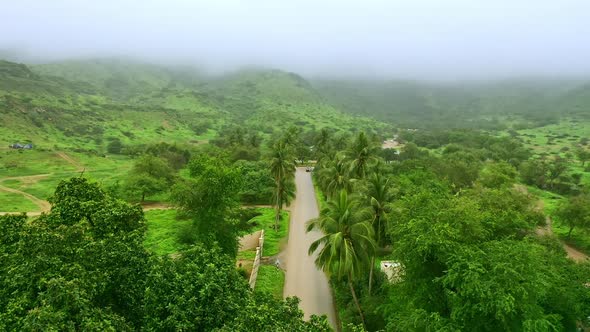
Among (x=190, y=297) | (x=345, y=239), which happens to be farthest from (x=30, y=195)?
(x=190, y=297)

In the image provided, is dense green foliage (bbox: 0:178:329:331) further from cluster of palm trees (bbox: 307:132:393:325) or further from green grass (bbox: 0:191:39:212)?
green grass (bbox: 0:191:39:212)

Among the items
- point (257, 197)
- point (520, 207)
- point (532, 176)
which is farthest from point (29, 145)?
point (532, 176)

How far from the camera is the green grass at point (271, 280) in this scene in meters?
31.2

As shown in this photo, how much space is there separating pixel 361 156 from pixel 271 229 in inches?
638

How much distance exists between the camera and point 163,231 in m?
48.4

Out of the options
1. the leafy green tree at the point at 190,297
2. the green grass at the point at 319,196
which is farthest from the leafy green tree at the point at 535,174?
the leafy green tree at the point at 190,297

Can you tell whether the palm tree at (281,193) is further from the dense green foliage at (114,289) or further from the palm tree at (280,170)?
the dense green foliage at (114,289)

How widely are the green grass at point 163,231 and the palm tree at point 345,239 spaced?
18.7 meters

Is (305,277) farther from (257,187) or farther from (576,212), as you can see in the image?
(576,212)

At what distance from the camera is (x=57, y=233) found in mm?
13594

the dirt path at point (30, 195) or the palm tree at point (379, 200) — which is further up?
the palm tree at point (379, 200)

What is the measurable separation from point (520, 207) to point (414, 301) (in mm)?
27599

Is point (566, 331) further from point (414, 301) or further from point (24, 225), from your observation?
point (24, 225)

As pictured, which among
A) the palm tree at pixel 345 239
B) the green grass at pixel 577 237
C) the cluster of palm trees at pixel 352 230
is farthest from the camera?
the green grass at pixel 577 237
